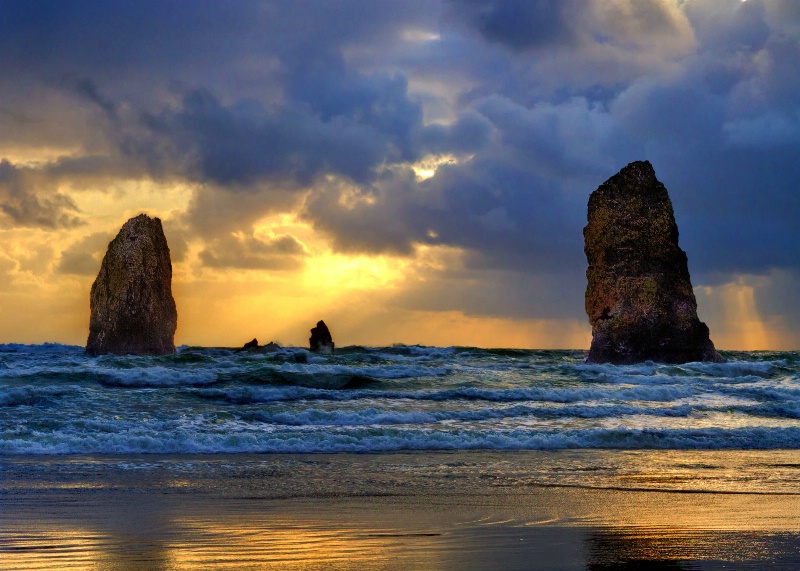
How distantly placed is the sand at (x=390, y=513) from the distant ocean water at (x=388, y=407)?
167 cm

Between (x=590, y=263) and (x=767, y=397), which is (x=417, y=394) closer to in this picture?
(x=767, y=397)

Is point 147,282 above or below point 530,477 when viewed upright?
above

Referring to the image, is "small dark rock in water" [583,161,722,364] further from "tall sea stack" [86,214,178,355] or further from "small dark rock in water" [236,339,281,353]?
"tall sea stack" [86,214,178,355]

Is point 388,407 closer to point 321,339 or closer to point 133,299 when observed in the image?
point 321,339

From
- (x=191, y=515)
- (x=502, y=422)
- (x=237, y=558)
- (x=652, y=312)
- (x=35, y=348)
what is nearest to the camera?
(x=237, y=558)

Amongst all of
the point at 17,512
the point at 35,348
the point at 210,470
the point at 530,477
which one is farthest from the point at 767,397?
the point at 35,348

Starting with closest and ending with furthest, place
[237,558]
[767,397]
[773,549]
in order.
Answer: [237,558] → [773,549] → [767,397]

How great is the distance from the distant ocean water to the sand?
1.67 m

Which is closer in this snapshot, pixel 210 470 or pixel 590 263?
pixel 210 470

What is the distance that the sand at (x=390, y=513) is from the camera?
6.17 metres

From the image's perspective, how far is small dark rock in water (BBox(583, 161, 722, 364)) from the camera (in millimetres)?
35125

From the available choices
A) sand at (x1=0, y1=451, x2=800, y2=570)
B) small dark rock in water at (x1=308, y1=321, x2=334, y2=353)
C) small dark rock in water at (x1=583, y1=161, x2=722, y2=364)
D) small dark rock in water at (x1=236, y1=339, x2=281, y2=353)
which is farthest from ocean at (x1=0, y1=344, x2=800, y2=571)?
small dark rock in water at (x1=308, y1=321, x2=334, y2=353)

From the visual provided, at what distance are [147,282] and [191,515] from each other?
41.6 meters

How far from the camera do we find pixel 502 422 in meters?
18.2
